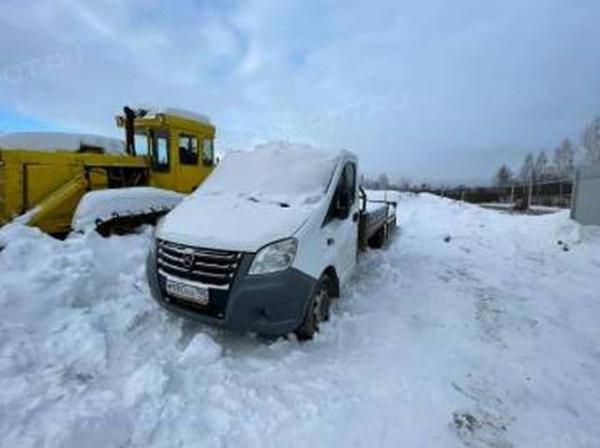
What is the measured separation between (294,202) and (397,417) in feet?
8.44

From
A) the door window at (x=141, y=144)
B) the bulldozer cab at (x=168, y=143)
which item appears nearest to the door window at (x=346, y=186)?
the bulldozer cab at (x=168, y=143)

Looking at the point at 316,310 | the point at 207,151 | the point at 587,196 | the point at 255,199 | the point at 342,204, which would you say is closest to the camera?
the point at 316,310

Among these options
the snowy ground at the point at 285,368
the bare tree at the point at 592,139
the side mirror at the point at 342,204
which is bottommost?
the snowy ground at the point at 285,368

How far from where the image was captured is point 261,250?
4324mm

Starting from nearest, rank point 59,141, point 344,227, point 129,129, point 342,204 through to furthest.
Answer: point 342,204
point 344,227
point 129,129
point 59,141

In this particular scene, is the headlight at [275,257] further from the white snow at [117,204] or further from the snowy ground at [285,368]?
the white snow at [117,204]

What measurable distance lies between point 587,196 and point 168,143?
12175 mm

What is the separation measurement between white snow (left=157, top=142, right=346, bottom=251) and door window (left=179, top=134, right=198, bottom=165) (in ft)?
14.4

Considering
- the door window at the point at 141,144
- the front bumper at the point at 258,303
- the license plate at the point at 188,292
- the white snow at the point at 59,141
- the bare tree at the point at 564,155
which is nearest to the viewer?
the front bumper at the point at 258,303

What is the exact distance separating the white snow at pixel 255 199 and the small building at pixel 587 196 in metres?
10.5

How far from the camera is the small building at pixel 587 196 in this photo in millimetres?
13000

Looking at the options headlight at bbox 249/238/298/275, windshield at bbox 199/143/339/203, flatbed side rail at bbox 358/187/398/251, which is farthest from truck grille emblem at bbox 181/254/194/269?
flatbed side rail at bbox 358/187/398/251

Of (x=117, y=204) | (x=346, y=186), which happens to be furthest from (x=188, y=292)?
(x=117, y=204)

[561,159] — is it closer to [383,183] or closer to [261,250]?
[383,183]
